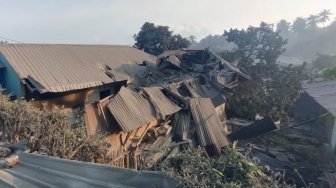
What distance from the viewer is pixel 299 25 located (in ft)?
227

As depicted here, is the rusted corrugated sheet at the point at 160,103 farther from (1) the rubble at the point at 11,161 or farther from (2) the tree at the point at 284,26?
(2) the tree at the point at 284,26

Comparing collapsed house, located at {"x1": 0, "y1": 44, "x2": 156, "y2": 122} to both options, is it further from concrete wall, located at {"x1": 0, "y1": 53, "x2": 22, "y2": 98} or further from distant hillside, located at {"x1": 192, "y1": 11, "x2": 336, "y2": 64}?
distant hillside, located at {"x1": 192, "y1": 11, "x2": 336, "y2": 64}

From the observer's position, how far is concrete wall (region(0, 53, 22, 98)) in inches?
379

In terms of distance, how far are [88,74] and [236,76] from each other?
840cm

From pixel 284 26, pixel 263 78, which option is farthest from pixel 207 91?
pixel 284 26

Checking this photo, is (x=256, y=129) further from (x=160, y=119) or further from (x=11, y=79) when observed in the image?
(x=11, y=79)

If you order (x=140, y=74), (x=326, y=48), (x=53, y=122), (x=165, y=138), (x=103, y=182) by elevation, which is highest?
(x=326, y=48)

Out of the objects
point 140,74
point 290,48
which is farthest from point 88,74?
point 290,48

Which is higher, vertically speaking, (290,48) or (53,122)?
(290,48)

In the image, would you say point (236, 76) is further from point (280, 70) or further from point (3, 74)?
point (3, 74)

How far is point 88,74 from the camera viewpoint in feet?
37.0

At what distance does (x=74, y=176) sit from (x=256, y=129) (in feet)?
27.4

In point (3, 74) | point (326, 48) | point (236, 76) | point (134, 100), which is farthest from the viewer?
point (326, 48)

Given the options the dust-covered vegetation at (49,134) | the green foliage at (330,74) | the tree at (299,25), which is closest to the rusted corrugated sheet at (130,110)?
the dust-covered vegetation at (49,134)
